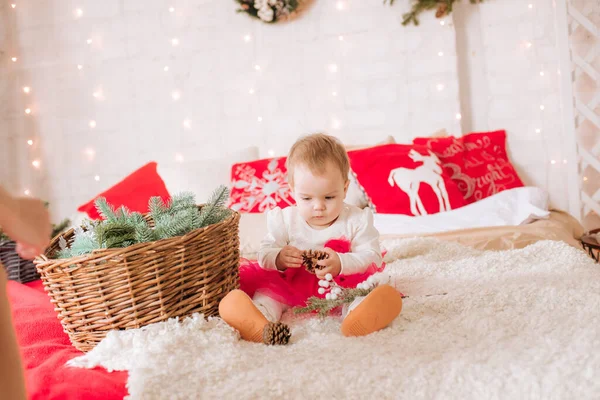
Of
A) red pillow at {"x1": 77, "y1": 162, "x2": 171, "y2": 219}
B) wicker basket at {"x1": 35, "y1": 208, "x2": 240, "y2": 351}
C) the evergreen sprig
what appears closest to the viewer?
wicker basket at {"x1": 35, "y1": 208, "x2": 240, "y2": 351}

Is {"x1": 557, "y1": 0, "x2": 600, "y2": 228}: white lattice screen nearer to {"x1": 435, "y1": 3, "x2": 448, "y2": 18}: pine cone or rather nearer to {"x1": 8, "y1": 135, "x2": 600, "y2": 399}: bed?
{"x1": 435, "y1": 3, "x2": 448, "y2": 18}: pine cone

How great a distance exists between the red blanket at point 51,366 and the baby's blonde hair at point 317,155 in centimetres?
66

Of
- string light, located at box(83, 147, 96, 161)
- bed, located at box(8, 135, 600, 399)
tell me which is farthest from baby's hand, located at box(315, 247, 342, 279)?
string light, located at box(83, 147, 96, 161)

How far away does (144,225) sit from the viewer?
1.14 meters

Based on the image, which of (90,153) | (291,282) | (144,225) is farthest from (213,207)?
(90,153)

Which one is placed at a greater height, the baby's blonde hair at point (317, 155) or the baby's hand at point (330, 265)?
the baby's blonde hair at point (317, 155)

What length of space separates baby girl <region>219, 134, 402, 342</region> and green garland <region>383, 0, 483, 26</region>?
145 cm

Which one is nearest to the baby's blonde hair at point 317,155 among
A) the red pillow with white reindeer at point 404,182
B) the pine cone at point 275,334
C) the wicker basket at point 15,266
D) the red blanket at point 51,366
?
the pine cone at point 275,334

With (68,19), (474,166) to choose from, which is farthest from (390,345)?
(68,19)

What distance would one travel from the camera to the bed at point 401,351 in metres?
0.84

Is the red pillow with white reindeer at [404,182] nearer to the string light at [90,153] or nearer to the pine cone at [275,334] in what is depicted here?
the pine cone at [275,334]

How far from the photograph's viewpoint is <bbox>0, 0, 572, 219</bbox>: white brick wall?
2.66 metres

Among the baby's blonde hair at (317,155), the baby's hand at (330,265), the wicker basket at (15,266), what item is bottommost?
the wicker basket at (15,266)

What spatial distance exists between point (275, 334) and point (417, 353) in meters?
0.28
